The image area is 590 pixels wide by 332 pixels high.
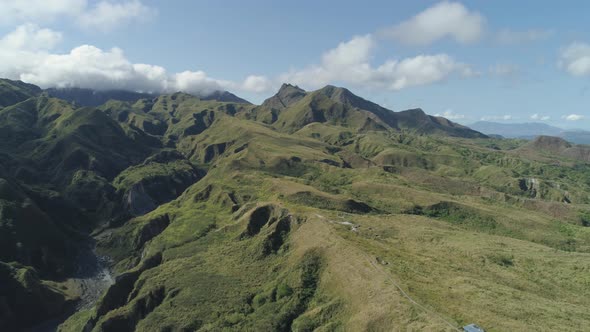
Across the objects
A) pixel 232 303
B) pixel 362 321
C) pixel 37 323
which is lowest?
pixel 37 323

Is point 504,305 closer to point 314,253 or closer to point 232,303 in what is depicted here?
point 314,253

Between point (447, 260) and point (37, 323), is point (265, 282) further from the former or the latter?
point (37, 323)

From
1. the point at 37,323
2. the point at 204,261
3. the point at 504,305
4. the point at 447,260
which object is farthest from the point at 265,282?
the point at 37,323

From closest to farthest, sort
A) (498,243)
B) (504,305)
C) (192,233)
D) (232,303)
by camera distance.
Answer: (504,305) → (232,303) → (498,243) → (192,233)

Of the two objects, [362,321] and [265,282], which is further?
[265,282]

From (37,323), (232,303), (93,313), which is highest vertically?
(232,303)

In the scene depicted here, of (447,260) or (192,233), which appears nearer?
(447,260)

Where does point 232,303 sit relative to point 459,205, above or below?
below

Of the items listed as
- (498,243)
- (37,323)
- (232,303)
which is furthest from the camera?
(37,323)

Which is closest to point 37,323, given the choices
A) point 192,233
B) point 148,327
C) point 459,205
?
point 192,233
